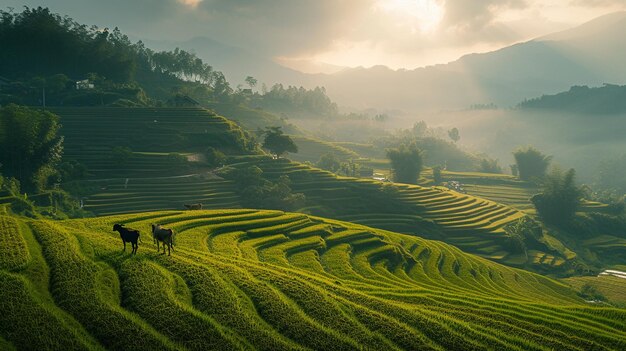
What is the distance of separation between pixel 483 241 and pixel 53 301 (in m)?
68.2

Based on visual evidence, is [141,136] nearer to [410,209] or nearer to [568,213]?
[410,209]

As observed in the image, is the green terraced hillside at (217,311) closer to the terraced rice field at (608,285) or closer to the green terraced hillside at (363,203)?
the terraced rice field at (608,285)

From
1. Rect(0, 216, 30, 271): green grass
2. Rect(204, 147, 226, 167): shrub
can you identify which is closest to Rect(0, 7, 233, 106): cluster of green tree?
Rect(204, 147, 226, 167): shrub

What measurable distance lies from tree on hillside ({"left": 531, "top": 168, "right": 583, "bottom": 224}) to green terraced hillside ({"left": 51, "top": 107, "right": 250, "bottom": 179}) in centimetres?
7313

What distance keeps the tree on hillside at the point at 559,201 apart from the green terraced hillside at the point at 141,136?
73.1 m

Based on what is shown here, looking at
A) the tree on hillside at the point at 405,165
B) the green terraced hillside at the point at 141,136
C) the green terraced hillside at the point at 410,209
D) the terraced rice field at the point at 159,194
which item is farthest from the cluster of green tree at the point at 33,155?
the tree on hillside at the point at 405,165

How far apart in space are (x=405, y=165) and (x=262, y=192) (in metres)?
62.9

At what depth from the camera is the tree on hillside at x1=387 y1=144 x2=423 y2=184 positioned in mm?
122625

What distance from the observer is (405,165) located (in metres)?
123

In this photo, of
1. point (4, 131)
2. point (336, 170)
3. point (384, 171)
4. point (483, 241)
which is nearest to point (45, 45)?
point (4, 131)

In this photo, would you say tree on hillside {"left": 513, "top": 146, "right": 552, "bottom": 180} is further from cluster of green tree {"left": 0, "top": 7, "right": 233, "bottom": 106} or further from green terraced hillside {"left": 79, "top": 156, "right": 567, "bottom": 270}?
cluster of green tree {"left": 0, "top": 7, "right": 233, "bottom": 106}

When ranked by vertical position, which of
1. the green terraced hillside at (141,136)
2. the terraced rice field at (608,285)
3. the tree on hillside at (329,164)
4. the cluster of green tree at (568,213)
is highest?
the green terraced hillside at (141,136)

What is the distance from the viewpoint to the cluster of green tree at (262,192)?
71.9m

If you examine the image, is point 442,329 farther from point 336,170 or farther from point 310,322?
point 336,170
